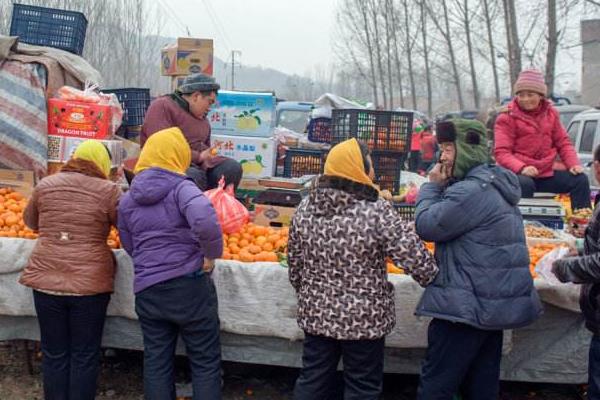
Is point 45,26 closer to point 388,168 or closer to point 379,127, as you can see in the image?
point 379,127

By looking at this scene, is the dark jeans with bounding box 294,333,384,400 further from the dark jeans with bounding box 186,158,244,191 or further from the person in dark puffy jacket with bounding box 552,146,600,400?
the dark jeans with bounding box 186,158,244,191

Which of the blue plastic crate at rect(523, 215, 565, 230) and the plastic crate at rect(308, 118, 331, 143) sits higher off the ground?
the plastic crate at rect(308, 118, 331, 143)

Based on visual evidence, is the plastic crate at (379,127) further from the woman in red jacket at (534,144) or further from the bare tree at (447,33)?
the bare tree at (447,33)

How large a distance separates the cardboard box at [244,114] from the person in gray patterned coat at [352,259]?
10.4ft

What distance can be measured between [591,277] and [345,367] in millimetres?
1329

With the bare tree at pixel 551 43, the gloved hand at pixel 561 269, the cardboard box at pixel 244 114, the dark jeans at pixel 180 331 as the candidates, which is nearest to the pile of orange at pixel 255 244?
the dark jeans at pixel 180 331

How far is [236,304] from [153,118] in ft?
6.36

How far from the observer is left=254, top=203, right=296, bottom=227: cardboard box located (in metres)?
5.25

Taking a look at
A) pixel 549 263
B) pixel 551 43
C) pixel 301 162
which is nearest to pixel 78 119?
pixel 301 162

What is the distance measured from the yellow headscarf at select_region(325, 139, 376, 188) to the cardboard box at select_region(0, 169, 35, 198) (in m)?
3.49

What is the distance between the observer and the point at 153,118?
16.9 ft

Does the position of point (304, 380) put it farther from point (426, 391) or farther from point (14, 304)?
point (14, 304)

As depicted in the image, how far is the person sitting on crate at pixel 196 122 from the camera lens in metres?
5.11

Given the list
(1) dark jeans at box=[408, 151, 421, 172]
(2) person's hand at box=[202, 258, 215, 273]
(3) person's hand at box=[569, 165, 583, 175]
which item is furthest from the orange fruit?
(1) dark jeans at box=[408, 151, 421, 172]
